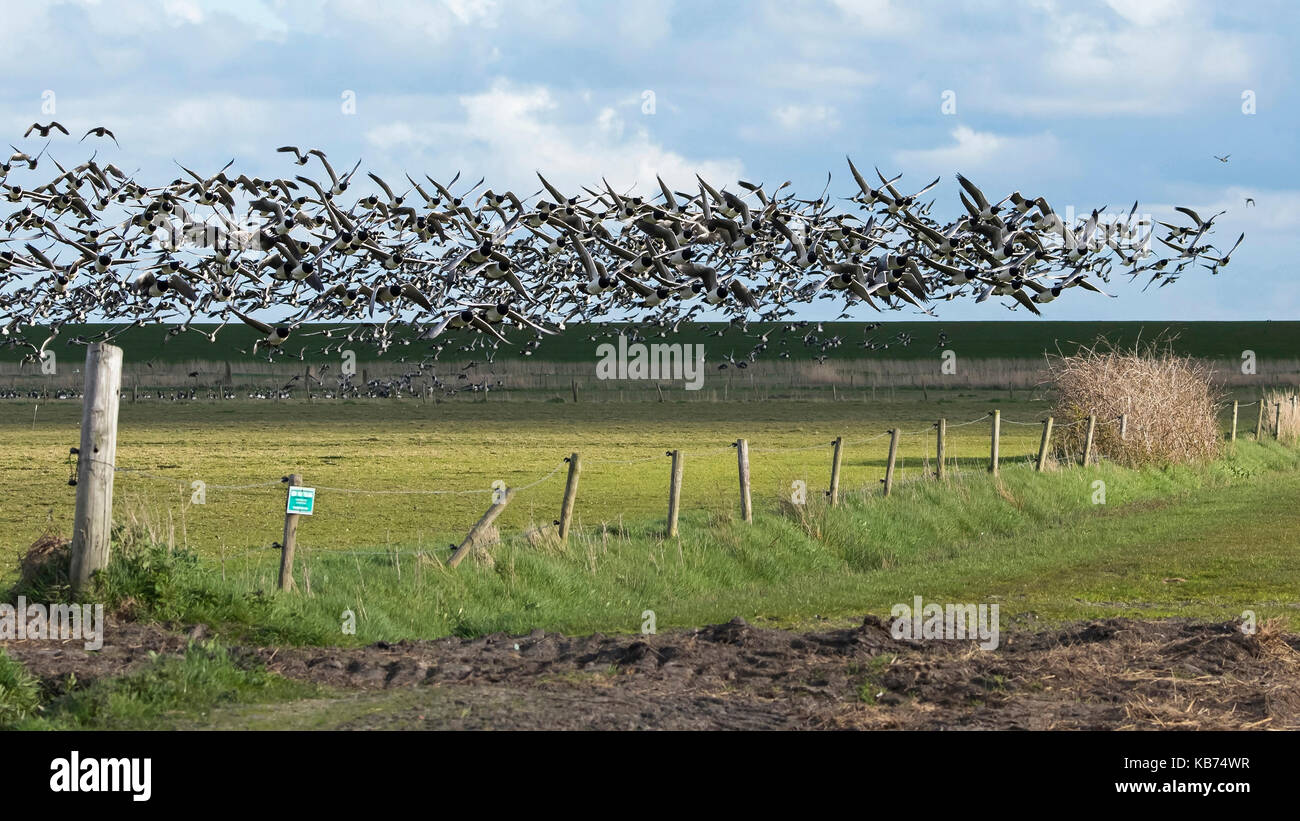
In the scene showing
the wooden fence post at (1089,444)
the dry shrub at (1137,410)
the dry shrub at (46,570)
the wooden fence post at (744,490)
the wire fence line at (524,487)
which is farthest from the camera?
the dry shrub at (1137,410)

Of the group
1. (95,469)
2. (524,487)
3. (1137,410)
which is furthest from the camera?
(1137,410)

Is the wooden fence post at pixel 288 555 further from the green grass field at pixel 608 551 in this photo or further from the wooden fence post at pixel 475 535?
the wooden fence post at pixel 475 535

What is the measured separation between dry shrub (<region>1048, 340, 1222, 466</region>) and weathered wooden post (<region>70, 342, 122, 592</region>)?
74.6ft

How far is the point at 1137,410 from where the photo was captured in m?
29.6

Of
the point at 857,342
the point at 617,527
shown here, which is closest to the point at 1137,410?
the point at 617,527

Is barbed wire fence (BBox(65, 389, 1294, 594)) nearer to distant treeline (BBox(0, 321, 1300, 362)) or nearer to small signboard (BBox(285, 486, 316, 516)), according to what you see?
small signboard (BBox(285, 486, 316, 516))

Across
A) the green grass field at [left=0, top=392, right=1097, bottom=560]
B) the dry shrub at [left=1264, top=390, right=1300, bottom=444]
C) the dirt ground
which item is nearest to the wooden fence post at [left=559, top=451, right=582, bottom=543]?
the green grass field at [left=0, top=392, right=1097, bottom=560]

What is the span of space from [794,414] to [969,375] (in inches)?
1159

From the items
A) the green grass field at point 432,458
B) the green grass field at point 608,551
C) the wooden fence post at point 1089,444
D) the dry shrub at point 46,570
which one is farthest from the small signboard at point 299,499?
the wooden fence post at point 1089,444

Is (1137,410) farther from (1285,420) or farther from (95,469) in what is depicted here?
(95,469)

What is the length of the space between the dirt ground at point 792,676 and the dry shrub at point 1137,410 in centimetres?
1920

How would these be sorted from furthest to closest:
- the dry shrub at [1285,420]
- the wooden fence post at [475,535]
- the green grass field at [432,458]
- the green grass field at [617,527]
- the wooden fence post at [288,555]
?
the dry shrub at [1285,420], the green grass field at [432,458], the wooden fence post at [475,535], the green grass field at [617,527], the wooden fence post at [288,555]

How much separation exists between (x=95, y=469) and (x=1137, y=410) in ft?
79.0

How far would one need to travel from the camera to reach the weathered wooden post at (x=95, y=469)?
11.1 m
